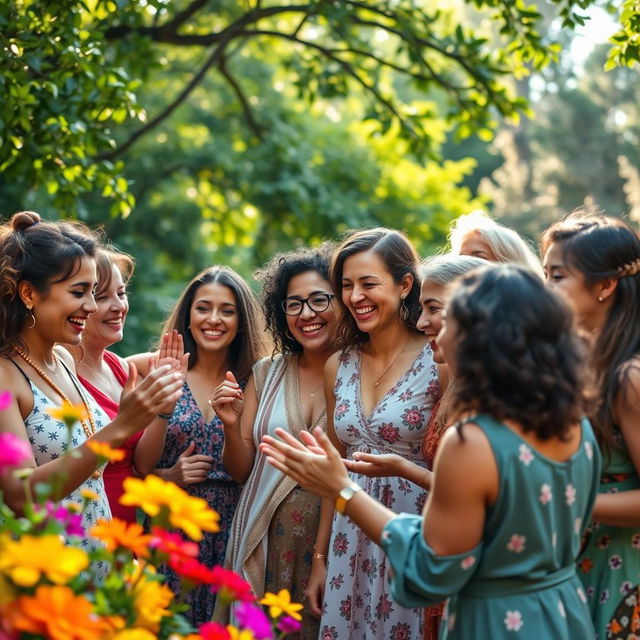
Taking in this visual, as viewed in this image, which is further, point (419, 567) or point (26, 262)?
point (26, 262)

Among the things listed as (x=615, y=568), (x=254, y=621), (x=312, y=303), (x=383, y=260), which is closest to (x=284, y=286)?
(x=312, y=303)

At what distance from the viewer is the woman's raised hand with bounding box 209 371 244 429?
3676 mm

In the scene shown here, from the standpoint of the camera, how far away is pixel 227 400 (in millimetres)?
3684

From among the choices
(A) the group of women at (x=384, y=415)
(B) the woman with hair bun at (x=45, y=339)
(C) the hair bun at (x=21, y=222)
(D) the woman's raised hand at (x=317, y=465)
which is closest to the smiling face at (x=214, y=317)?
(A) the group of women at (x=384, y=415)

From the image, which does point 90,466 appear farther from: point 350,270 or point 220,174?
point 220,174

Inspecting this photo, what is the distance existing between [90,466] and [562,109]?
23979mm

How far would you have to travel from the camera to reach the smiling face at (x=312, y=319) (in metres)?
3.91

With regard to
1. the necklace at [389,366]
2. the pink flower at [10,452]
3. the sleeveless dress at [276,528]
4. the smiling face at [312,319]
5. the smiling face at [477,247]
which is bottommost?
the sleeveless dress at [276,528]

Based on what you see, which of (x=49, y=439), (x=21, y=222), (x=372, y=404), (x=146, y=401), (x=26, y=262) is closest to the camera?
(x=146, y=401)

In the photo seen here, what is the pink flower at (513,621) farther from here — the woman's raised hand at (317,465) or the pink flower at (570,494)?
the woman's raised hand at (317,465)

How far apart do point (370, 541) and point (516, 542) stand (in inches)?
55.6

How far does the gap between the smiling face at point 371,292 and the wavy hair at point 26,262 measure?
106cm

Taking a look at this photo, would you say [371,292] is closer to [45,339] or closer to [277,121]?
[45,339]

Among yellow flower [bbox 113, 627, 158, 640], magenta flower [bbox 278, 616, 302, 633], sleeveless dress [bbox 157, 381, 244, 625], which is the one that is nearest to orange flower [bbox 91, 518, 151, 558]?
yellow flower [bbox 113, 627, 158, 640]
